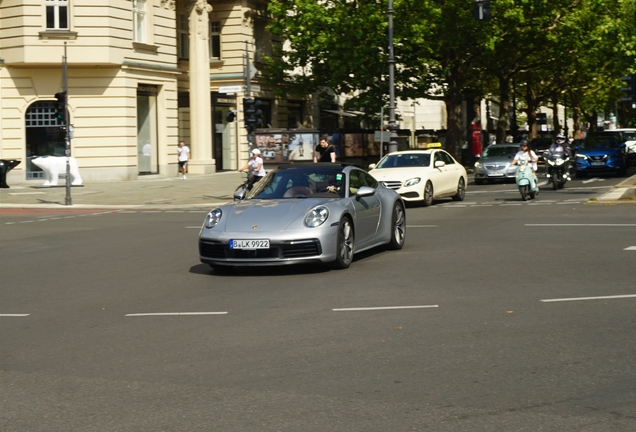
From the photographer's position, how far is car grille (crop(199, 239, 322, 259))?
1270cm

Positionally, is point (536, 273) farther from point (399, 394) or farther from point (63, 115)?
point (63, 115)

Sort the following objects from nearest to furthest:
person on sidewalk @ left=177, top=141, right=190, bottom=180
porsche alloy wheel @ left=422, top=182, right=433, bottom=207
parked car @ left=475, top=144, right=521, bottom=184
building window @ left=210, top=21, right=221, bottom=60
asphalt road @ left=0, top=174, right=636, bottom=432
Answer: asphalt road @ left=0, top=174, right=636, bottom=432 < porsche alloy wheel @ left=422, top=182, right=433, bottom=207 < parked car @ left=475, top=144, right=521, bottom=184 < person on sidewalk @ left=177, top=141, right=190, bottom=180 < building window @ left=210, top=21, right=221, bottom=60

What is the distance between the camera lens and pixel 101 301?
36.7ft

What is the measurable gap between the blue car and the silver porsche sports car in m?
26.9

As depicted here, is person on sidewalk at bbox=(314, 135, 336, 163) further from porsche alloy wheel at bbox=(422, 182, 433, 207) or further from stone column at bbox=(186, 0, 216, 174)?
stone column at bbox=(186, 0, 216, 174)

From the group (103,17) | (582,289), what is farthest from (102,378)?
(103,17)

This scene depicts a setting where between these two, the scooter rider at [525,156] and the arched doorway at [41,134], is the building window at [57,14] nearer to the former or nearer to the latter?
the arched doorway at [41,134]

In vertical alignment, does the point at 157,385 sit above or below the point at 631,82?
below

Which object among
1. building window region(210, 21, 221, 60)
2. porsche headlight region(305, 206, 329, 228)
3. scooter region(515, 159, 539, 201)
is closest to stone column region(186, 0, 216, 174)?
building window region(210, 21, 221, 60)

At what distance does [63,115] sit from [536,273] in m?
21.0

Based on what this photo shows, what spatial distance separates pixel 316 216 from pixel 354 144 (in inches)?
1310

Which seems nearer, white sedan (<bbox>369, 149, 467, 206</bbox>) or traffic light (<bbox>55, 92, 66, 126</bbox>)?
white sedan (<bbox>369, 149, 467, 206</bbox>)

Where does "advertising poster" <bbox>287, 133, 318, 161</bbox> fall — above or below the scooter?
above

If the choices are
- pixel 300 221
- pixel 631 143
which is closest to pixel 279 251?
pixel 300 221
